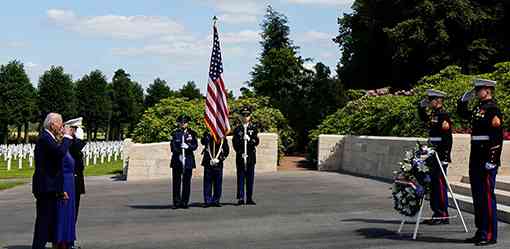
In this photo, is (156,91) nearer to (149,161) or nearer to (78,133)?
(149,161)

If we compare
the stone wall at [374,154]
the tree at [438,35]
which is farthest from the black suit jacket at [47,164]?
the tree at [438,35]

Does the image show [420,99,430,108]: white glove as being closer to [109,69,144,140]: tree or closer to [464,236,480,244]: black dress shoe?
[464,236,480,244]: black dress shoe

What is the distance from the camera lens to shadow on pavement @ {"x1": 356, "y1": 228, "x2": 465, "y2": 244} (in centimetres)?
926

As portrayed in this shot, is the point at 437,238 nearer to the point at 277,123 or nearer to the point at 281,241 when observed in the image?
the point at 281,241

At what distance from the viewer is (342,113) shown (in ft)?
82.5

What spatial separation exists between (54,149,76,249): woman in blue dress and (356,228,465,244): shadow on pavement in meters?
3.78

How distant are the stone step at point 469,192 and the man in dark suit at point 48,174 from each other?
7.09 meters

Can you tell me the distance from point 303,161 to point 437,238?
15883mm

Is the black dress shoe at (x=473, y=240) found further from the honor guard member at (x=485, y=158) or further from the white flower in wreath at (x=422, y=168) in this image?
the white flower in wreath at (x=422, y=168)

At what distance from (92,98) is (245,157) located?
5444 cm

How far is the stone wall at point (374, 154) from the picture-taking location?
597 inches

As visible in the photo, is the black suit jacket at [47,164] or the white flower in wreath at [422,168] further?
the white flower in wreath at [422,168]

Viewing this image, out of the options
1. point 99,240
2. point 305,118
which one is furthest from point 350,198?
point 305,118

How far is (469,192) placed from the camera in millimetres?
13453
